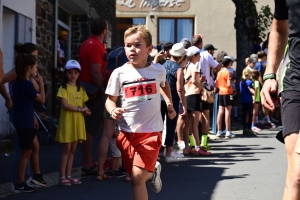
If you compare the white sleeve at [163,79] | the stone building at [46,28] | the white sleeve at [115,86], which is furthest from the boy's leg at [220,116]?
the white sleeve at [115,86]

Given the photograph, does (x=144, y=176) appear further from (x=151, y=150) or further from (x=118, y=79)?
(x=118, y=79)

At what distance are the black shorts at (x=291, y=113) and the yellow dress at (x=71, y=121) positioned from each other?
397cm

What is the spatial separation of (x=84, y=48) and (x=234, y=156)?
384 cm

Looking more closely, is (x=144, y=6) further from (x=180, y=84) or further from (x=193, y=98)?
(x=180, y=84)

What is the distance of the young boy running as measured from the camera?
5.76 m

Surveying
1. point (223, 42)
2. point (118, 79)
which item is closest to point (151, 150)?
point (118, 79)

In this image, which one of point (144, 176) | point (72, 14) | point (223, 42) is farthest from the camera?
point (223, 42)

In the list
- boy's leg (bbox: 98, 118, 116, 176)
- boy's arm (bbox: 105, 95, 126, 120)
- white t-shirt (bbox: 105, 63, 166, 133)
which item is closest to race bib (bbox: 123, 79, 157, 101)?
white t-shirt (bbox: 105, 63, 166, 133)

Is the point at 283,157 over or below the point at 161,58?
below

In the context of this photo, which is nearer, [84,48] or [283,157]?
[84,48]

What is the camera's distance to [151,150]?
227 inches

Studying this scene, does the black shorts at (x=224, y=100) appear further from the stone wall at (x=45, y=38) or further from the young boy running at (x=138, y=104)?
the young boy running at (x=138, y=104)

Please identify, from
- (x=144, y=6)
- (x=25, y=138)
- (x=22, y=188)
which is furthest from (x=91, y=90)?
(x=144, y=6)

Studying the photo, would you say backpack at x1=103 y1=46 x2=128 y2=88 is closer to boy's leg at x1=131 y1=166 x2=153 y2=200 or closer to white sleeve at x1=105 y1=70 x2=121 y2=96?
white sleeve at x1=105 y1=70 x2=121 y2=96
